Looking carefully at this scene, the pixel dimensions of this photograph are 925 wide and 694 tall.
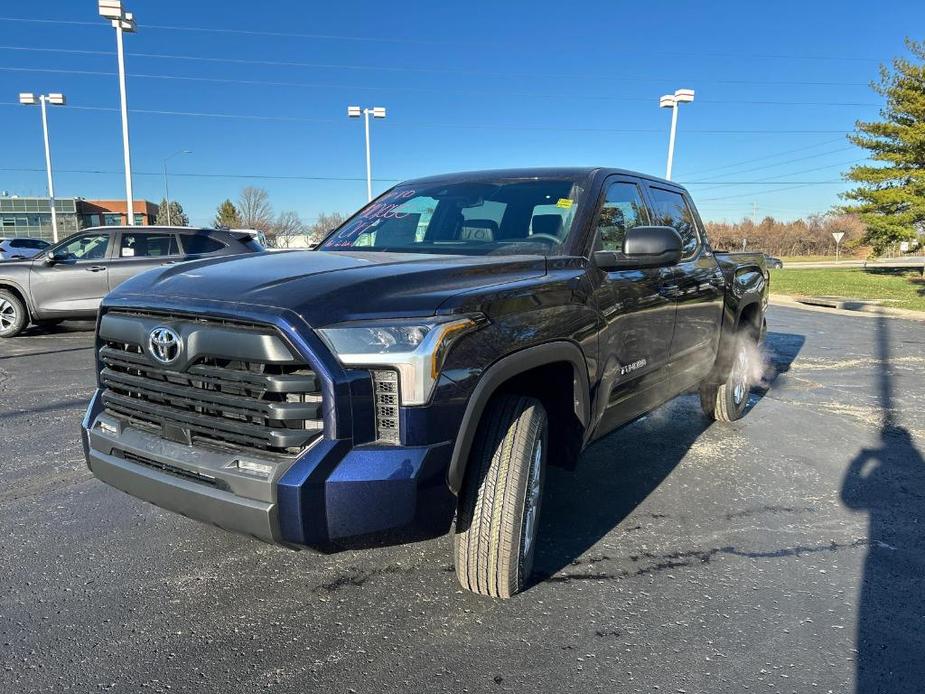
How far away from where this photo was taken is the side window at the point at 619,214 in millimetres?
3416

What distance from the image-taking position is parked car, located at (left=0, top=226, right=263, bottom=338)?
9352 mm

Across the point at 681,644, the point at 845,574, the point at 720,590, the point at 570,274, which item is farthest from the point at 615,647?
the point at 570,274

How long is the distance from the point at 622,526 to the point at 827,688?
4.31 ft

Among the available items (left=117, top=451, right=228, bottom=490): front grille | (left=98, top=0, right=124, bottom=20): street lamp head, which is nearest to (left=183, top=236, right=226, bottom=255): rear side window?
(left=117, top=451, right=228, bottom=490): front grille

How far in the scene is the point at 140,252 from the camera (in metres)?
9.98

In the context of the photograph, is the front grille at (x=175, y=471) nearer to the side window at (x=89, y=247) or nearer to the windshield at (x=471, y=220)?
the windshield at (x=471, y=220)

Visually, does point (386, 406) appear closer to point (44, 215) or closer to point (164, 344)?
point (164, 344)

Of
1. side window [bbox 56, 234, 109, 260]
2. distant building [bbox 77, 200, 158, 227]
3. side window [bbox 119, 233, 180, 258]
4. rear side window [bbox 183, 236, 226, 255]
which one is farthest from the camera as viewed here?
distant building [bbox 77, 200, 158, 227]

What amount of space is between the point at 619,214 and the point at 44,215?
→ 77.3 meters

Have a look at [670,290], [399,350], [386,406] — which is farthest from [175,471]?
[670,290]

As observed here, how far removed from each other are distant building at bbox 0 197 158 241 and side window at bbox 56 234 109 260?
58579 mm

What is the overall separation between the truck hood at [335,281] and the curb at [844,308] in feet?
46.6

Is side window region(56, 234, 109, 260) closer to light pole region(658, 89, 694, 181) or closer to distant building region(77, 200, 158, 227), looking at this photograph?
light pole region(658, 89, 694, 181)

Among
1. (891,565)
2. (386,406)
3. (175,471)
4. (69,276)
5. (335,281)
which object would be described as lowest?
(891,565)
